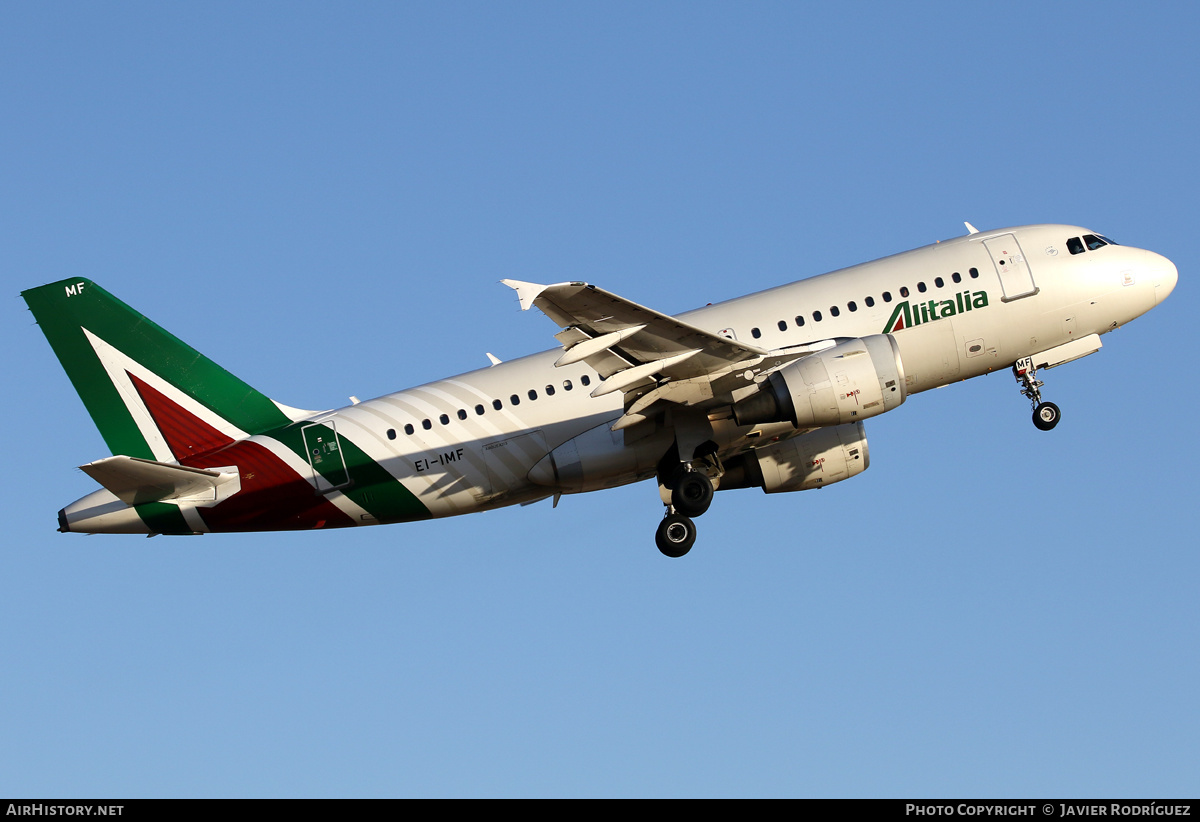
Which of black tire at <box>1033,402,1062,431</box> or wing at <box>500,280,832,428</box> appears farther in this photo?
black tire at <box>1033,402,1062,431</box>

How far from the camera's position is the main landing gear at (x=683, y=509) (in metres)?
32.2

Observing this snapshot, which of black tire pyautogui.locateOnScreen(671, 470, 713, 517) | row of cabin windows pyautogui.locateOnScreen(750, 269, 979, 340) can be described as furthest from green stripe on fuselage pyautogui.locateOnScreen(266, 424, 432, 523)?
row of cabin windows pyautogui.locateOnScreen(750, 269, 979, 340)

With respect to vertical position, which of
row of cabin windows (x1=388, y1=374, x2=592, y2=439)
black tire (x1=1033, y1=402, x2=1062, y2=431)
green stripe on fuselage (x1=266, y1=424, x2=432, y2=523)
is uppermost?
row of cabin windows (x1=388, y1=374, x2=592, y2=439)

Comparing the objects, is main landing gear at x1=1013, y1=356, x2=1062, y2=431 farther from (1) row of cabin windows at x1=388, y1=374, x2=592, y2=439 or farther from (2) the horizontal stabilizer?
(2) the horizontal stabilizer

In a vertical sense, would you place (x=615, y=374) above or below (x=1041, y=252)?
below

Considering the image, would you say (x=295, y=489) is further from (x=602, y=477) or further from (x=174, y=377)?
(x=602, y=477)

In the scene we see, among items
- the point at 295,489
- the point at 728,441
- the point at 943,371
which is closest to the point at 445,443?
the point at 295,489

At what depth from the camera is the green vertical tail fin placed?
3409cm

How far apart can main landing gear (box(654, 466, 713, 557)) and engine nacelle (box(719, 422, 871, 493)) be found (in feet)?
8.00

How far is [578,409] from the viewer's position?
107 feet

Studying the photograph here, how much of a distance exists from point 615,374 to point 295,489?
30.3 ft

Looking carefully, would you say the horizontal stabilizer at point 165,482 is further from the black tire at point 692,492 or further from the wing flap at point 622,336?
the black tire at point 692,492

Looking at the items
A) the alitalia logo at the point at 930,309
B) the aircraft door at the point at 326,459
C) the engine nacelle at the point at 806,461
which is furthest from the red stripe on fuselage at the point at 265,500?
the alitalia logo at the point at 930,309

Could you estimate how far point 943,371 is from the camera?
32.9 metres
